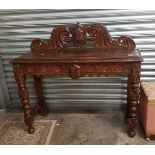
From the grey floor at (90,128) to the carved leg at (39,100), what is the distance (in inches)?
3.2

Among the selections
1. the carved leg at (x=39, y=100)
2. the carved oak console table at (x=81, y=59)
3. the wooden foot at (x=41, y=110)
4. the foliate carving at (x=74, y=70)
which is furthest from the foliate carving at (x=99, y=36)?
the wooden foot at (x=41, y=110)

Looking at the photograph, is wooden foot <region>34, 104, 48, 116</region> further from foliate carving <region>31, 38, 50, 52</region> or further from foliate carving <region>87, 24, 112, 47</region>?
foliate carving <region>87, 24, 112, 47</region>

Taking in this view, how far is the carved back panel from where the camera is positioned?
2.41 metres

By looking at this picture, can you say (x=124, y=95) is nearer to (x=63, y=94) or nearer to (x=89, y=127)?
(x=89, y=127)

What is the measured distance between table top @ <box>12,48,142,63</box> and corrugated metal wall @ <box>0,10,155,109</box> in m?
0.35

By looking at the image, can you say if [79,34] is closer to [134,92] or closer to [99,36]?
[99,36]

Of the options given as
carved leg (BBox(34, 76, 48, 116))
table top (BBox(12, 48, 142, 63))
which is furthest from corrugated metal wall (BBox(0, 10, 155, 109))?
table top (BBox(12, 48, 142, 63))

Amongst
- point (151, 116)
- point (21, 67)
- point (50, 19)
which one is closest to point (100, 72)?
point (151, 116)

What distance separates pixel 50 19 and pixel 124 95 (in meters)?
1.40

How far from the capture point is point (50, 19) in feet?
8.41

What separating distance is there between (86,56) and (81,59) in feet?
0.37

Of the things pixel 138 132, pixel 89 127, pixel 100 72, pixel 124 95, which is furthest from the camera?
pixel 124 95

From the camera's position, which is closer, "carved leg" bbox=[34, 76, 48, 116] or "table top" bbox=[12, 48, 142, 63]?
"table top" bbox=[12, 48, 142, 63]

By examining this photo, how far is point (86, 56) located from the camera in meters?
2.12
